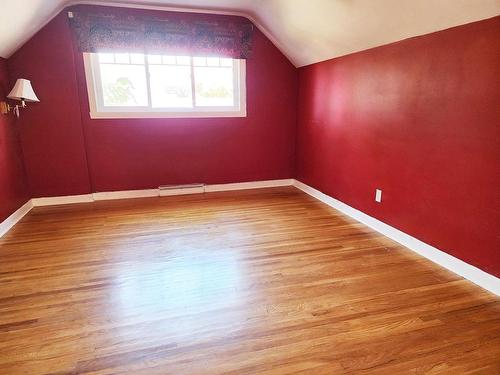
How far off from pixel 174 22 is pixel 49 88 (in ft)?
5.69

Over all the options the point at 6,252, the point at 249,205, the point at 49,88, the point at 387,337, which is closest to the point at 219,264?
the point at 387,337

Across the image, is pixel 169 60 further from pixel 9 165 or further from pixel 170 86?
pixel 9 165

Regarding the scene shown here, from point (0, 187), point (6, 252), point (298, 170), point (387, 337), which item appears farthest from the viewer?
point (298, 170)

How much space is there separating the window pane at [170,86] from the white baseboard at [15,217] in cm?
201

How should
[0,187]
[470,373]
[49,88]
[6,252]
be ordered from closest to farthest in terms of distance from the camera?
[470,373], [6,252], [0,187], [49,88]

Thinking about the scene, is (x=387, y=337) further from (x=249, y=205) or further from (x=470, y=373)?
(x=249, y=205)

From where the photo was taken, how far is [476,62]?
2.09m

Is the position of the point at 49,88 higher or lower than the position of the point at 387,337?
higher

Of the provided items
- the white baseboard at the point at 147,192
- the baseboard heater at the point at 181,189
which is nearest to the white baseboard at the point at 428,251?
the white baseboard at the point at 147,192

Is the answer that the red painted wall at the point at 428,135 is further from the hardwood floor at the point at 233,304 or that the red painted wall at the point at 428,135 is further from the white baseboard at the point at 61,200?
the white baseboard at the point at 61,200

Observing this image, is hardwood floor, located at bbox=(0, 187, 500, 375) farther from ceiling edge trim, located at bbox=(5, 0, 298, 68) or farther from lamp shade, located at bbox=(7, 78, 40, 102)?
ceiling edge trim, located at bbox=(5, 0, 298, 68)

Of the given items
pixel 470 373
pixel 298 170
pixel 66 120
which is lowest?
pixel 470 373

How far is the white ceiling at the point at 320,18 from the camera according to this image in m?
2.18

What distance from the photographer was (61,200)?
406cm
